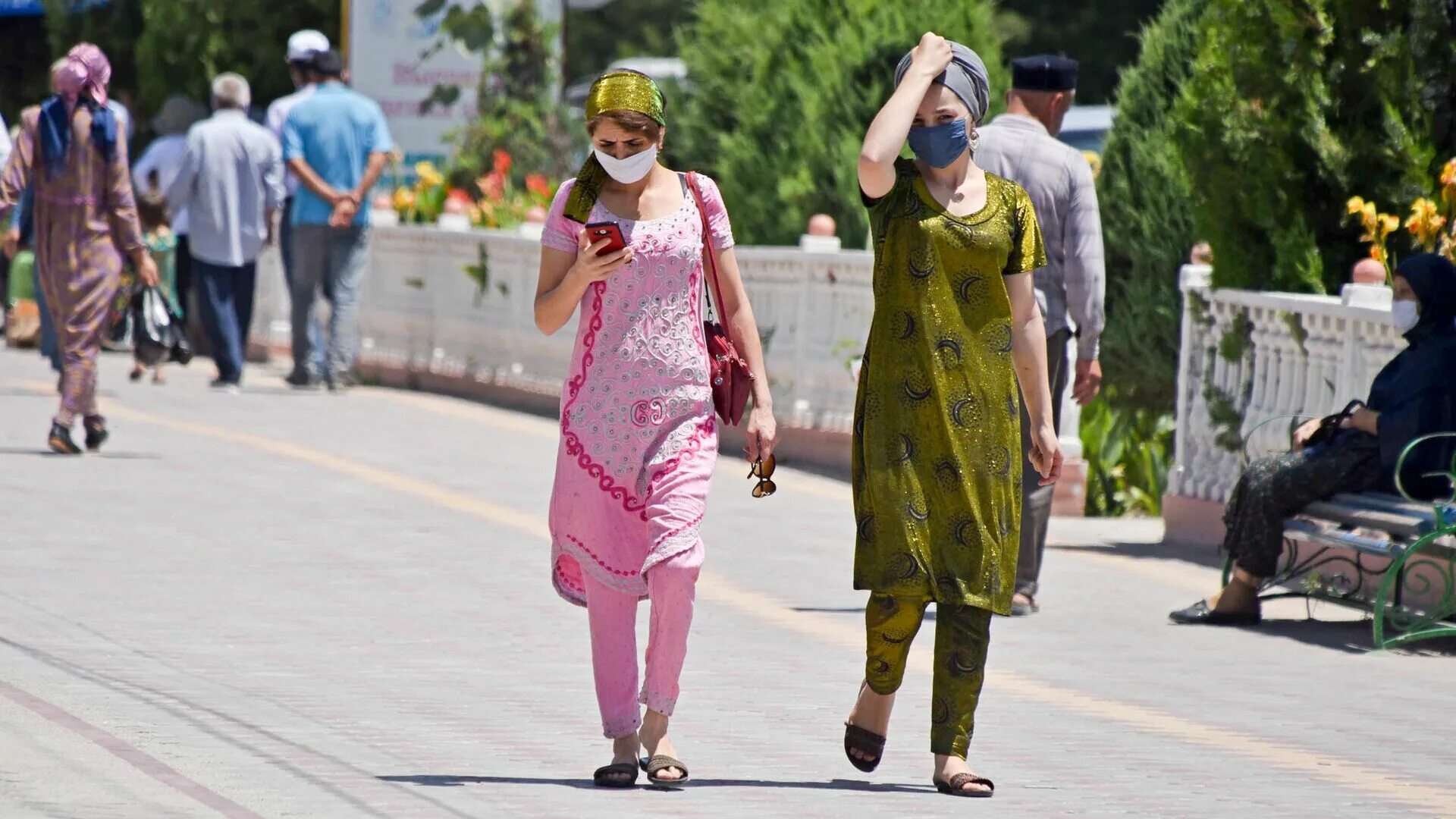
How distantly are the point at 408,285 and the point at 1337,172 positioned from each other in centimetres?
985

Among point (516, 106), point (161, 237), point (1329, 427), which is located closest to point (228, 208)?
point (161, 237)

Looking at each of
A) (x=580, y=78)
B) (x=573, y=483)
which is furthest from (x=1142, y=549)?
(x=580, y=78)

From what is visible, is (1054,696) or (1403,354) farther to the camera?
(1403,354)

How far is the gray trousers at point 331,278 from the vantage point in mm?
17969

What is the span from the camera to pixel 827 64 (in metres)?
17.2

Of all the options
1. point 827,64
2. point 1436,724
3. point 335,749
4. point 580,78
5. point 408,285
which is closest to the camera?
point 335,749

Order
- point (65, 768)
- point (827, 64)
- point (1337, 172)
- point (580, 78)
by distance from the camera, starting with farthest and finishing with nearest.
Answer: point (580, 78), point (827, 64), point (1337, 172), point (65, 768)

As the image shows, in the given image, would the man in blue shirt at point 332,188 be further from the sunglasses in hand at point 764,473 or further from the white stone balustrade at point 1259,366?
the sunglasses in hand at point 764,473

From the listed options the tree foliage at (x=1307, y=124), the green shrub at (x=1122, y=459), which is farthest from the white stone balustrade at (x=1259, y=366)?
the green shrub at (x=1122, y=459)

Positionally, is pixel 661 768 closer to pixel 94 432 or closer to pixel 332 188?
pixel 94 432

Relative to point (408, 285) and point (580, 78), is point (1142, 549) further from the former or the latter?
point (580, 78)

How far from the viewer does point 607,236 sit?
629cm

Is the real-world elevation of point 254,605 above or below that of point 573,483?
below

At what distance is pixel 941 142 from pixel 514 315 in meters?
12.0
